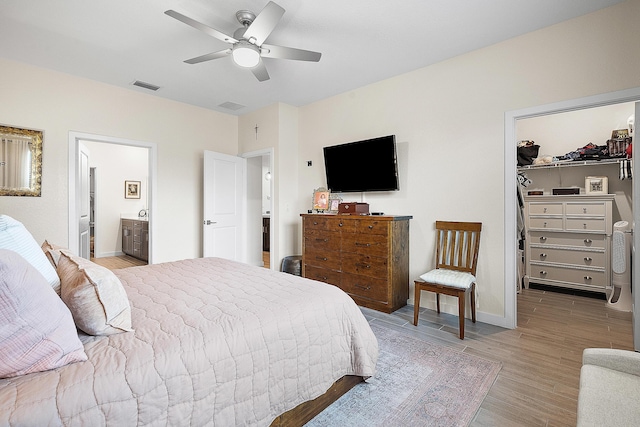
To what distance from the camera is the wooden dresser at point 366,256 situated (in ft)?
10.6

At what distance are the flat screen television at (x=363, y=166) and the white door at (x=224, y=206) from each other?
5.67 ft

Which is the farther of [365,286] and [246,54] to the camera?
[365,286]

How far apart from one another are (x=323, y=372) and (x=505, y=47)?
325cm

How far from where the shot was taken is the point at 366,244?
337 centimetres

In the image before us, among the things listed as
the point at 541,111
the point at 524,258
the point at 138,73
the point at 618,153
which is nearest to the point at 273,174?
the point at 138,73

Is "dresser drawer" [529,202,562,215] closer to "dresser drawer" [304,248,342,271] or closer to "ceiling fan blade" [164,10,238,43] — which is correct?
"dresser drawer" [304,248,342,271]

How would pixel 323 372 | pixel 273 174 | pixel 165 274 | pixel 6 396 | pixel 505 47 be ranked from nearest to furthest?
pixel 6 396 → pixel 323 372 → pixel 165 274 → pixel 505 47 → pixel 273 174

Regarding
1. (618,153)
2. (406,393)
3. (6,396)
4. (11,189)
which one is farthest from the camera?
Answer: (618,153)

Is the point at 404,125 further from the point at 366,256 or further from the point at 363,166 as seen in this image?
the point at 366,256

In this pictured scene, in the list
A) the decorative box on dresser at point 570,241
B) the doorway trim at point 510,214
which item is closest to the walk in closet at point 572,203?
the decorative box on dresser at point 570,241

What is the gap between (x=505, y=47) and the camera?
286 centimetres

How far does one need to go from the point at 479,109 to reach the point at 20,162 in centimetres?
495

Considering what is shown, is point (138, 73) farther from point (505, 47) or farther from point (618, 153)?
point (618, 153)

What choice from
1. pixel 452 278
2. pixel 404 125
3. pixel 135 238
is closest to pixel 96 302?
pixel 452 278
